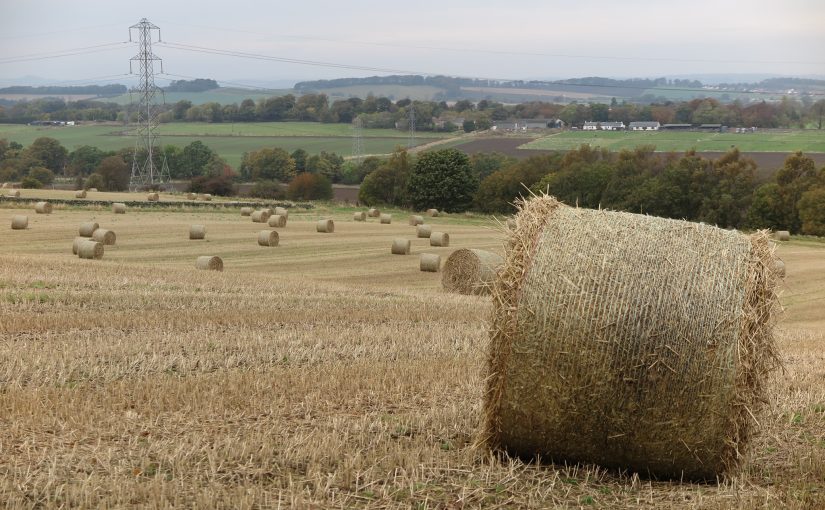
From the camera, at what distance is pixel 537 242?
7.98m

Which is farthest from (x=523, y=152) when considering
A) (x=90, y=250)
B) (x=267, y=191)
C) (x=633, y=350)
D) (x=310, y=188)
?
(x=633, y=350)

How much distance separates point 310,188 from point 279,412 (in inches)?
2774

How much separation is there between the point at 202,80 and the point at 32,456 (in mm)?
194839

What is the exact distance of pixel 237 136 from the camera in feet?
427

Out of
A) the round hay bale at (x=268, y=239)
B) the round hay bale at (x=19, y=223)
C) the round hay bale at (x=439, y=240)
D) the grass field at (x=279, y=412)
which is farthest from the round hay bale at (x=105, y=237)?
the grass field at (x=279, y=412)

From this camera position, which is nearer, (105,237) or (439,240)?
(105,237)

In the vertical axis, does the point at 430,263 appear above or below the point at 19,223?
below

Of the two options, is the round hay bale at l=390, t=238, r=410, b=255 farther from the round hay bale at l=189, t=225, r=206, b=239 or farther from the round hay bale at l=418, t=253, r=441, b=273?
the round hay bale at l=189, t=225, r=206, b=239

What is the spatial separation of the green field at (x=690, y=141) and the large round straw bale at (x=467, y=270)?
250 feet

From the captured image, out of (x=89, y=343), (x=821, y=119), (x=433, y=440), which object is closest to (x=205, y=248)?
(x=89, y=343)

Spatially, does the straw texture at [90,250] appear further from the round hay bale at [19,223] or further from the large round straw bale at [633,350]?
the large round straw bale at [633,350]

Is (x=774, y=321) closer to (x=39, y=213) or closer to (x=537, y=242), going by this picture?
(x=537, y=242)

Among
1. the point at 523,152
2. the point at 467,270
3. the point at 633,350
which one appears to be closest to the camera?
the point at 633,350

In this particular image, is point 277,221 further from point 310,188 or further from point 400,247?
point 310,188
